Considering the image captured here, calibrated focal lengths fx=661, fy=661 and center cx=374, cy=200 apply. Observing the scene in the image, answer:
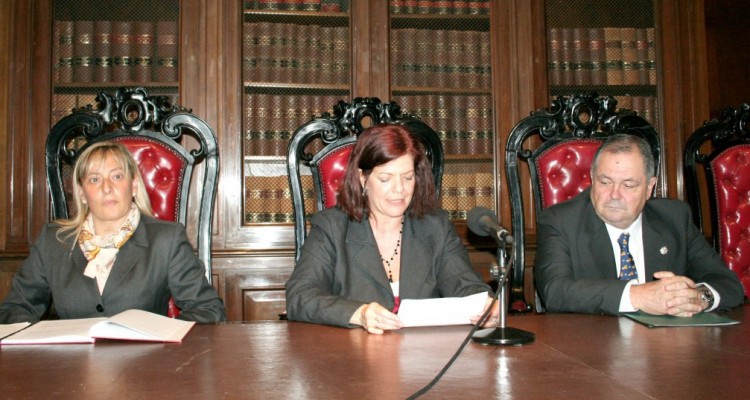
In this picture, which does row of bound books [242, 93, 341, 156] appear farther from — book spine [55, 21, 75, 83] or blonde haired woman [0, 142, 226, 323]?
blonde haired woman [0, 142, 226, 323]

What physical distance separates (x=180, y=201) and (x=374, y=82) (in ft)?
4.85

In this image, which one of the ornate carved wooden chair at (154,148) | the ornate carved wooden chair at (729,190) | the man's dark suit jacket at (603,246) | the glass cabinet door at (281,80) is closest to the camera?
the man's dark suit jacket at (603,246)

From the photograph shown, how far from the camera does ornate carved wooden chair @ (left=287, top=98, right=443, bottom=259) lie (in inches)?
89.1

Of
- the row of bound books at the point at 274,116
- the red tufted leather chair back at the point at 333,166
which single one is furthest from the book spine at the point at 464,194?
the red tufted leather chair back at the point at 333,166

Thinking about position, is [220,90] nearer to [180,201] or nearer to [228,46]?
[228,46]

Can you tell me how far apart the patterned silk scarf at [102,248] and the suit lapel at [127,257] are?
22mm

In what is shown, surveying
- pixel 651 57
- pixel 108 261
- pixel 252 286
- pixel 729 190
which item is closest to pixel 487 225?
pixel 108 261

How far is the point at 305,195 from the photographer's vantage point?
3479mm

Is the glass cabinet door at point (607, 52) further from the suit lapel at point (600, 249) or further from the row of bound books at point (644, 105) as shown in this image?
the suit lapel at point (600, 249)

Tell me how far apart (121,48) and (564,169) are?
2292mm

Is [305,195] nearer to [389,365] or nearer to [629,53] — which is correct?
[629,53]

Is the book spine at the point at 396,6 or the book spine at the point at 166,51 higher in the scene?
the book spine at the point at 396,6

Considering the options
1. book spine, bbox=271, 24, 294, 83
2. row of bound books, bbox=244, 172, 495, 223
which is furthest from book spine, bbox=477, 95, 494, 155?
book spine, bbox=271, 24, 294, 83

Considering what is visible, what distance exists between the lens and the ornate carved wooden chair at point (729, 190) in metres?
2.44
